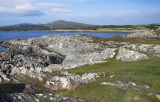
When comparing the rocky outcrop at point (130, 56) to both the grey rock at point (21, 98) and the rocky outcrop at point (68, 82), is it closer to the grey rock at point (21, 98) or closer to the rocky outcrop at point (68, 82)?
the rocky outcrop at point (68, 82)

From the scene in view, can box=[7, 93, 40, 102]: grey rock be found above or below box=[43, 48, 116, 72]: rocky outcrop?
below

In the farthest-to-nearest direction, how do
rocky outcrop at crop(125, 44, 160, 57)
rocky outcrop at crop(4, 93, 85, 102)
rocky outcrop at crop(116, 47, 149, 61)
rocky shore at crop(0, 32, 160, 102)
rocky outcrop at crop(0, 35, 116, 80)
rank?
rocky outcrop at crop(125, 44, 160, 57), rocky outcrop at crop(0, 35, 116, 80), rocky outcrop at crop(116, 47, 149, 61), rocky shore at crop(0, 32, 160, 102), rocky outcrop at crop(4, 93, 85, 102)

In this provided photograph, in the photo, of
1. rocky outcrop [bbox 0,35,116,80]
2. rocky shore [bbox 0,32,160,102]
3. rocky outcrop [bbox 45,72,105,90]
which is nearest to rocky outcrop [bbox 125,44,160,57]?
rocky shore [bbox 0,32,160,102]

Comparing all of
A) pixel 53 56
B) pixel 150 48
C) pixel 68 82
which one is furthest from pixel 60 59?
pixel 68 82

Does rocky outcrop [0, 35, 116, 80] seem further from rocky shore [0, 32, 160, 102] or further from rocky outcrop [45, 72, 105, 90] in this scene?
rocky outcrop [45, 72, 105, 90]

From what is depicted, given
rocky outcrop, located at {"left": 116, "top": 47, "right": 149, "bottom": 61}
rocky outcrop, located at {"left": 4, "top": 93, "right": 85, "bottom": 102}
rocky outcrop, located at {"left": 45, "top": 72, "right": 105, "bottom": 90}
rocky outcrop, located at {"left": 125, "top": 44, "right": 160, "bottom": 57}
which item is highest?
rocky outcrop, located at {"left": 125, "top": 44, "right": 160, "bottom": 57}

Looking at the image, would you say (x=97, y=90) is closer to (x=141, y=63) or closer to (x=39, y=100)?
(x=39, y=100)

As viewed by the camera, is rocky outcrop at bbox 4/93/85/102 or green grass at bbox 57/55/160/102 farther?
rocky outcrop at bbox 4/93/85/102

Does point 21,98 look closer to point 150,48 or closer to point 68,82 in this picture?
point 68,82

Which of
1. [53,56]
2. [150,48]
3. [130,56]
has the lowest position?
[53,56]

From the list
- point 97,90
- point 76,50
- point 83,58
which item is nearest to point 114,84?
point 97,90

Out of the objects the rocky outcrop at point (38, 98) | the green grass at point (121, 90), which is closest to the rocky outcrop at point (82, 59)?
the green grass at point (121, 90)

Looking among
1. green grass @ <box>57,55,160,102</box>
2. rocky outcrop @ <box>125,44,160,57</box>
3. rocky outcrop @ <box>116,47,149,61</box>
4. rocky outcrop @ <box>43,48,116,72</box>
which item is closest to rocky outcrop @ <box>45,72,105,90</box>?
green grass @ <box>57,55,160,102</box>

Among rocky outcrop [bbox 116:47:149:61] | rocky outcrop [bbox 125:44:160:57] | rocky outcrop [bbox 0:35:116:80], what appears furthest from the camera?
rocky outcrop [bbox 125:44:160:57]
